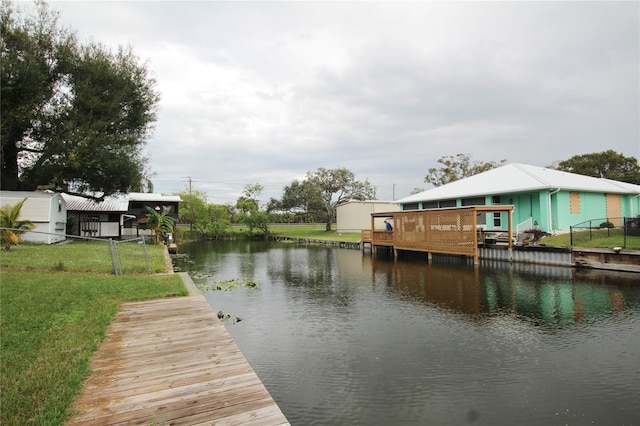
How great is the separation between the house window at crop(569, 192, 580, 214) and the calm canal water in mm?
9765

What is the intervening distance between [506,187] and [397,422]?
22.6 metres

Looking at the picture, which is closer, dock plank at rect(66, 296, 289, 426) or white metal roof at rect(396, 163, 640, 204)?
dock plank at rect(66, 296, 289, 426)

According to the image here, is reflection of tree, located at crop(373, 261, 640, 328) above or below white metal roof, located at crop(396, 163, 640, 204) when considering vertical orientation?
below

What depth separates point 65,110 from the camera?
22188 millimetres

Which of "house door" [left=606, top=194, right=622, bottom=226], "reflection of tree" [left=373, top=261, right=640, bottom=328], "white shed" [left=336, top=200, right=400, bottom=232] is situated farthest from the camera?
"white shed" [left=336, top=200, right=400, bottom=232]

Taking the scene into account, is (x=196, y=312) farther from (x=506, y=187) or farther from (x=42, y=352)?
(x=506, y=187)

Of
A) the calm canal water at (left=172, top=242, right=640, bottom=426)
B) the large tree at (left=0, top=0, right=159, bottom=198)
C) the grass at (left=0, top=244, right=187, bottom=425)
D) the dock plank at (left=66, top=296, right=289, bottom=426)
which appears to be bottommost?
the calm canal water at (left=172, top=242, right=640, bottom=426)

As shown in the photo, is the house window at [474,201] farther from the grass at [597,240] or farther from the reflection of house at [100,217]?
the reflection of house at [100,217]

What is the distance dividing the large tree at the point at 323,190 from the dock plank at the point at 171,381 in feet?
151

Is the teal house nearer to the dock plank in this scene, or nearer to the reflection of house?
the dock plank

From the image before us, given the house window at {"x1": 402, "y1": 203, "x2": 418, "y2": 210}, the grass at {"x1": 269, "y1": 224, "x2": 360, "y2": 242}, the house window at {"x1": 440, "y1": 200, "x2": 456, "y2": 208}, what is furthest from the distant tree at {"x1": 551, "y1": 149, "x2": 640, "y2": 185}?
the grass at {"x1": 269, "y1": 224, "x2": 360, "y2": 242}

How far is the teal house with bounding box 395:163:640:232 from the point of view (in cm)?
2208

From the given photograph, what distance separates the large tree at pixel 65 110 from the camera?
19812 millimetres

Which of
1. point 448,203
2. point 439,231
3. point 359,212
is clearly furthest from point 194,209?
point 439,231
